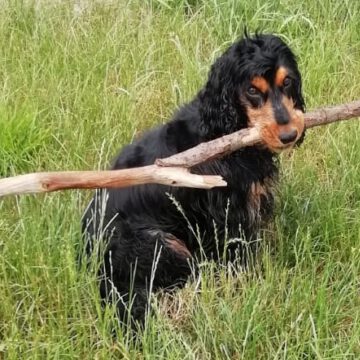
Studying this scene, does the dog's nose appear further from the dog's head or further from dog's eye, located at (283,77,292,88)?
dog's eye, located at (283,77,292,88)

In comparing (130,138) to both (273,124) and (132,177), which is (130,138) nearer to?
(273,124)

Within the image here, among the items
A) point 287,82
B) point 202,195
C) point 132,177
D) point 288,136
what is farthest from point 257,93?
point 132,177

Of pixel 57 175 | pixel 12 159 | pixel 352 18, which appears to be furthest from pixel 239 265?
pixel 352 18

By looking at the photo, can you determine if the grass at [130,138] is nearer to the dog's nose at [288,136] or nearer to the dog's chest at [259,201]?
the dog's chest at [259,201]

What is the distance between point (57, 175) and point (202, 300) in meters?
0.82

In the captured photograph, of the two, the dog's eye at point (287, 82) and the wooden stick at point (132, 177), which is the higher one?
the dog's eye at point (287, 82)

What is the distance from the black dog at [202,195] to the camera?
3.06 meters

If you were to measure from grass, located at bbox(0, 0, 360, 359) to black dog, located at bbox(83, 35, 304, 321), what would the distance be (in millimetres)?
160

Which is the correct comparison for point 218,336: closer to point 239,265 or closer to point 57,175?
point 239,265

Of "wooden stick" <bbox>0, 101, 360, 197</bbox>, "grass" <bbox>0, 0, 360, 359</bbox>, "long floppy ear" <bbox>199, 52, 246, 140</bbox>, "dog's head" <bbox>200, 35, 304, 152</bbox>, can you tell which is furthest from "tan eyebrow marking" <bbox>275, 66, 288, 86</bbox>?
"grass" <bbox>0, 0, 360, 359</bbox>

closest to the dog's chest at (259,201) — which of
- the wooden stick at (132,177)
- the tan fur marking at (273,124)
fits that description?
the tan fur marking at (273,124)

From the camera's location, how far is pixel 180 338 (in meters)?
2.64

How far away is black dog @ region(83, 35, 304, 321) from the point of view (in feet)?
10.0

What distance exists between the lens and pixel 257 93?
304 cm
